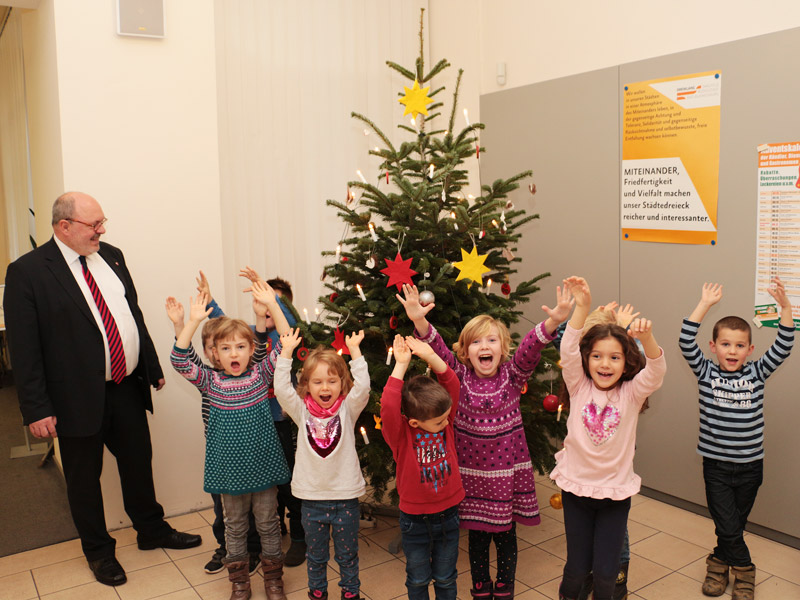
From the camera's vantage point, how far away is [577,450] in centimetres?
269

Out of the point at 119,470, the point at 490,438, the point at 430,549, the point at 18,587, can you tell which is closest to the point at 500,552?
the point at 430,549

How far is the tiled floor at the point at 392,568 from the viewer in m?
3.17

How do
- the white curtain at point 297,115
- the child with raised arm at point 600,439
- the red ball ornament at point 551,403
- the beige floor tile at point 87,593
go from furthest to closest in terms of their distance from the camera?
the white curtain at point 297,115 → the beige floor tile at point 87,593 → the red ball ornament at point 551,403 → the child with raised arm at point 600,439

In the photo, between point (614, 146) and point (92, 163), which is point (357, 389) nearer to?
point (92, 163)

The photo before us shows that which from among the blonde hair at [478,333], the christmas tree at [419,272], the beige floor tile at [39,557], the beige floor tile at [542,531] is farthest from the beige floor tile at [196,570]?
the blonde hair at [478,333]

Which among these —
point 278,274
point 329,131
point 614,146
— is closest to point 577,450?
point 614,146

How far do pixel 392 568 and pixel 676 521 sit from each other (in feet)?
5.26

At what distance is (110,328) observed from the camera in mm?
3377

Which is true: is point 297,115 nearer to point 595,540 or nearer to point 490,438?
point 490,438

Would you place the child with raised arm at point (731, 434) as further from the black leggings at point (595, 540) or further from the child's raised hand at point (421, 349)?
the child's raised hand at point (421, 349)

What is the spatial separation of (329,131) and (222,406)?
2.49 meters

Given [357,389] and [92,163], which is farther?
[92,163]

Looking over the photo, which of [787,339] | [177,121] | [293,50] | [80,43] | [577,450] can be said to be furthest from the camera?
[293,50]

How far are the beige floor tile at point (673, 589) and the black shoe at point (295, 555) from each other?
156 cm
